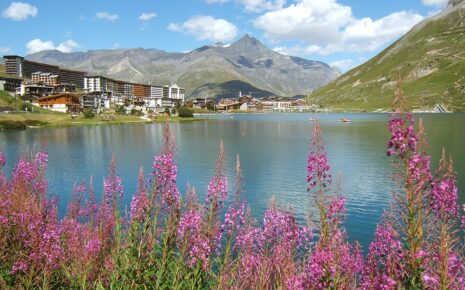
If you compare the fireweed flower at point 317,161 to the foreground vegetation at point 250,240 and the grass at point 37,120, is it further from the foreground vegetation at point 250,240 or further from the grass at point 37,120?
the grass at point 37,120

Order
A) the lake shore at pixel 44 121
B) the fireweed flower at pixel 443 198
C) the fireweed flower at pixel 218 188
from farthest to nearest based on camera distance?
1. the lake shore at pixel 44 121
2. the fireweed flower at pixel 218 188
3. the fireweed flower at pixel 443 198

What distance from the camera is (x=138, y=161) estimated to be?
6888cm

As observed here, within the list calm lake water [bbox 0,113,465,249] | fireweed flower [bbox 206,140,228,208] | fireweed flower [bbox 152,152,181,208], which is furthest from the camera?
calm lake water [bbox 0,113,465,249]

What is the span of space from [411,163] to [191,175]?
167 ft

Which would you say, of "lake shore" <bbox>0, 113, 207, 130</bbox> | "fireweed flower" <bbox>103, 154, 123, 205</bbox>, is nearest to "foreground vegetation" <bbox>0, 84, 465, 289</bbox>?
"fireweed flower" <bbox>103, 154, 123, 205</bbox>

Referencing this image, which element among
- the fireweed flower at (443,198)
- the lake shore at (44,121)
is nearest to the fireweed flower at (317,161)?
the fireweed flower at (443,198)

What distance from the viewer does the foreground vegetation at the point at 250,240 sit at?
241 inches

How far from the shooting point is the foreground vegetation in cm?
612

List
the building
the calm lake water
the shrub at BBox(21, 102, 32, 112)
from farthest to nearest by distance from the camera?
1. the building
2. the shrub at BBox(21, 102, 32, 112)
3. the calm lake water

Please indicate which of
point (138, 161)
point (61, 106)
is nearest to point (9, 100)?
point (61, 106)

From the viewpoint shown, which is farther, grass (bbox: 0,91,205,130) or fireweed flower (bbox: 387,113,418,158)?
grass (bbox: 0,91,205,130)

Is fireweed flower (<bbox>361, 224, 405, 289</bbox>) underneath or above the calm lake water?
above

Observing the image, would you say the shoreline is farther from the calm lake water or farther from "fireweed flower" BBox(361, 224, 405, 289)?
"fireweed flower" BBox(361, 224, 405, 289)

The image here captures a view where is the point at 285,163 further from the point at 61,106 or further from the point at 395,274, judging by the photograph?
the point at 61,106
